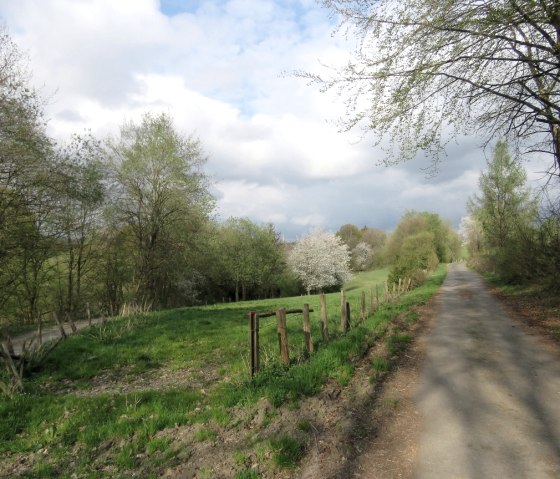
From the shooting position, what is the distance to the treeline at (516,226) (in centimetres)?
1514

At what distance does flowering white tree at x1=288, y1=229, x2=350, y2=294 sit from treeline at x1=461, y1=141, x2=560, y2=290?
61.1ft

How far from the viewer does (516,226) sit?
18906 millimetres

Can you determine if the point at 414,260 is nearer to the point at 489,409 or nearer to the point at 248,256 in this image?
the point at 248,256

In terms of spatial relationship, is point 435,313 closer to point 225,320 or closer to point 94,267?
point 225,320

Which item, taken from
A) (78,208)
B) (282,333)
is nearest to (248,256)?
(78,208)

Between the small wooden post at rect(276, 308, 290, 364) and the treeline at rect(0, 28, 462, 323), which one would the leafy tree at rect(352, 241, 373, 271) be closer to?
the treeline at rect(0, 28, 462, 323)

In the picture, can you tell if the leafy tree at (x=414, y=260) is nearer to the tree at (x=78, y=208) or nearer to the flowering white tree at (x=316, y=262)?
the flowering white tree at (x=316, y=262)

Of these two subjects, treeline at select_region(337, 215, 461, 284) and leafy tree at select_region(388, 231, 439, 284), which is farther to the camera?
treeline at select_region(337, 215, 461, 284)

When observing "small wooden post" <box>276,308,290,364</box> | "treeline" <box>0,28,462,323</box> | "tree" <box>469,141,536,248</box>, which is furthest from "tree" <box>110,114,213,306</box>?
"tree" <box>469,141,536,248</box>

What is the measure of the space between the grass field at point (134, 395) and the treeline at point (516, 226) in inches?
368

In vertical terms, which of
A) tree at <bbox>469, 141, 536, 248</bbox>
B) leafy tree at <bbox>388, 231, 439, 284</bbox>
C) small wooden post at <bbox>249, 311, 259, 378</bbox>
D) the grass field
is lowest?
the grass field

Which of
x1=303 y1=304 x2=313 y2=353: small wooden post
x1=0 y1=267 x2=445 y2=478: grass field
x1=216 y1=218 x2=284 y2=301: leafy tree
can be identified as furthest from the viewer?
x1=216 y1=218 x2=284 y2=301: leafy tree

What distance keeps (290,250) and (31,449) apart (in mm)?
48281

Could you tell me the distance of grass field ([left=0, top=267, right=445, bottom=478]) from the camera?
506 centimetres
